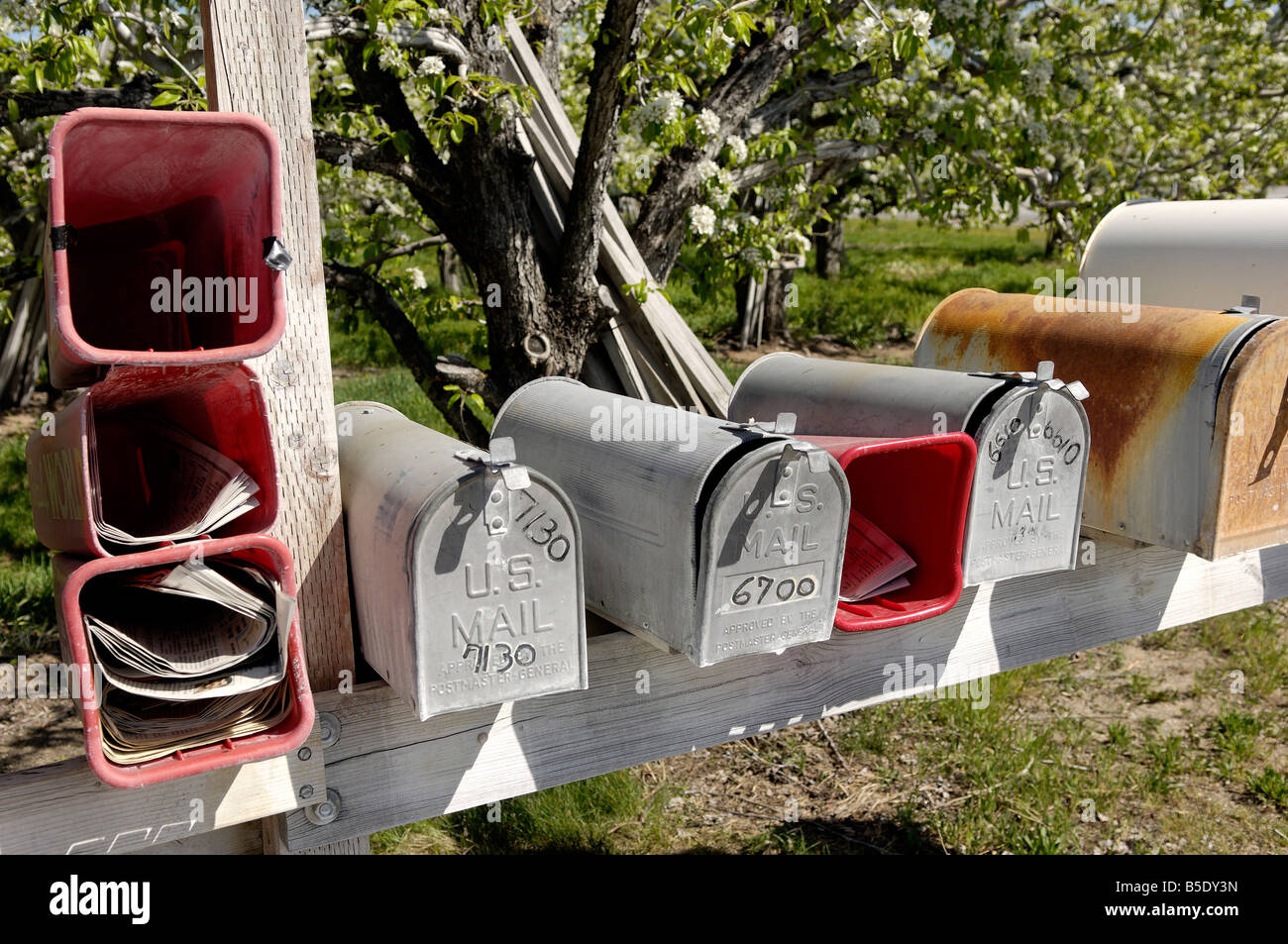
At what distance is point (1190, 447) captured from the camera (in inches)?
70.0

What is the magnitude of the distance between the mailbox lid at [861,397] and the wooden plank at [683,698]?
332 millimetres

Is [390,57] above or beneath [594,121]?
above

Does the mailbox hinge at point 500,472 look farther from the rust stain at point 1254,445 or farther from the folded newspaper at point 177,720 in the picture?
the rust stain at point 1254,445

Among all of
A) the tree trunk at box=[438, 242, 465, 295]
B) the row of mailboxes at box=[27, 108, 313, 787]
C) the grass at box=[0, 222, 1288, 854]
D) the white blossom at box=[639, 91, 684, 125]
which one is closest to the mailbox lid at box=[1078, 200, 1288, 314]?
the white blossom at box=[639, 91, 684, 125]

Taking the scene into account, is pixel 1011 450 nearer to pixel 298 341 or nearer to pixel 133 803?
pixel 298 341

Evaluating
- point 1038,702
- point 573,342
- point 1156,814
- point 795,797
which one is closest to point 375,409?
point 573,342

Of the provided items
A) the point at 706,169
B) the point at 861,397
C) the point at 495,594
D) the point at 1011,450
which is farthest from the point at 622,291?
the point at 495,594

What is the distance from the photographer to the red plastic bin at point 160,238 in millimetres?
1077

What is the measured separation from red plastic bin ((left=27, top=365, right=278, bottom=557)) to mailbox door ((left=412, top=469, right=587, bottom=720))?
7.6 inches

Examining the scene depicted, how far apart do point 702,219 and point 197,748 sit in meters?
2.65

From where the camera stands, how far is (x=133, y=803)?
1.28m

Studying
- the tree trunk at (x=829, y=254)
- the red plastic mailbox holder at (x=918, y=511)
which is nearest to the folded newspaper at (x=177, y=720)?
the red plastic mailbox holder at (x=918, y=511)

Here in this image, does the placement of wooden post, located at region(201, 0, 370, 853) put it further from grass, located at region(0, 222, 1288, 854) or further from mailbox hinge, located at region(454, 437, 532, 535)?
grass, located at region(0, 222, 1288, 854)

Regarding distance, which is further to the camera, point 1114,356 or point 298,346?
point 1114,356
